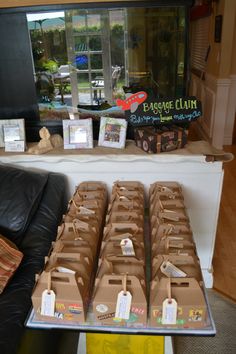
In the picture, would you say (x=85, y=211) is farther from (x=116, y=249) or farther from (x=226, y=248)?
(x=226, y=248)

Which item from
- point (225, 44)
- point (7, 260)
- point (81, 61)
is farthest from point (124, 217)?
point (225, 44)

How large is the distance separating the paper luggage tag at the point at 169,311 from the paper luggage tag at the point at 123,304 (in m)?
0.12

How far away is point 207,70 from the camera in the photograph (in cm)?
460

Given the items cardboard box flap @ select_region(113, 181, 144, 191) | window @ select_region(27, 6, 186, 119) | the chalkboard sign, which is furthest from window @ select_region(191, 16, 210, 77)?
cardboard box flap @ select_region(113, 181, 144, 191)

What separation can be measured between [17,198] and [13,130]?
1.54 ft

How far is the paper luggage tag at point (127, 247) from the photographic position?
1207 millimetres

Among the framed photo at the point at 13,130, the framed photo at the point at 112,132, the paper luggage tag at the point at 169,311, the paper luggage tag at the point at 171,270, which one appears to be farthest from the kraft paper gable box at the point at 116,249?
the framed photo at the point at 13,130

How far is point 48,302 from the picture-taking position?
1.07 meters

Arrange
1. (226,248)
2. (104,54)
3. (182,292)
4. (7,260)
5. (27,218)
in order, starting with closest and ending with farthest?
(182,292) < (7,260) < (27,218) < (104,54) < (226,248)

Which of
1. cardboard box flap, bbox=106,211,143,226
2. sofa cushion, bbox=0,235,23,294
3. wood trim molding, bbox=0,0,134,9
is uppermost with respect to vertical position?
wood trim molding, bbox=0,0,134,9

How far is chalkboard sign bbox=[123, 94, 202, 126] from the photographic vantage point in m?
1.71

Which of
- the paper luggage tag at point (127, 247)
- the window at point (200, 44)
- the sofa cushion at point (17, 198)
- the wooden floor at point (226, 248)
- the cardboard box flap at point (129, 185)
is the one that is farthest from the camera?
the window at point (200, 44)

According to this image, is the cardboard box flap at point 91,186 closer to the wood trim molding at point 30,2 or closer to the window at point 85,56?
the window at point 85,56

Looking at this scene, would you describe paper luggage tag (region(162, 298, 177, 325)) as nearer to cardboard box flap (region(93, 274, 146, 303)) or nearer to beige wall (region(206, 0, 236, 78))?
cardboard box flap (region(93, 274, 146, 303))
